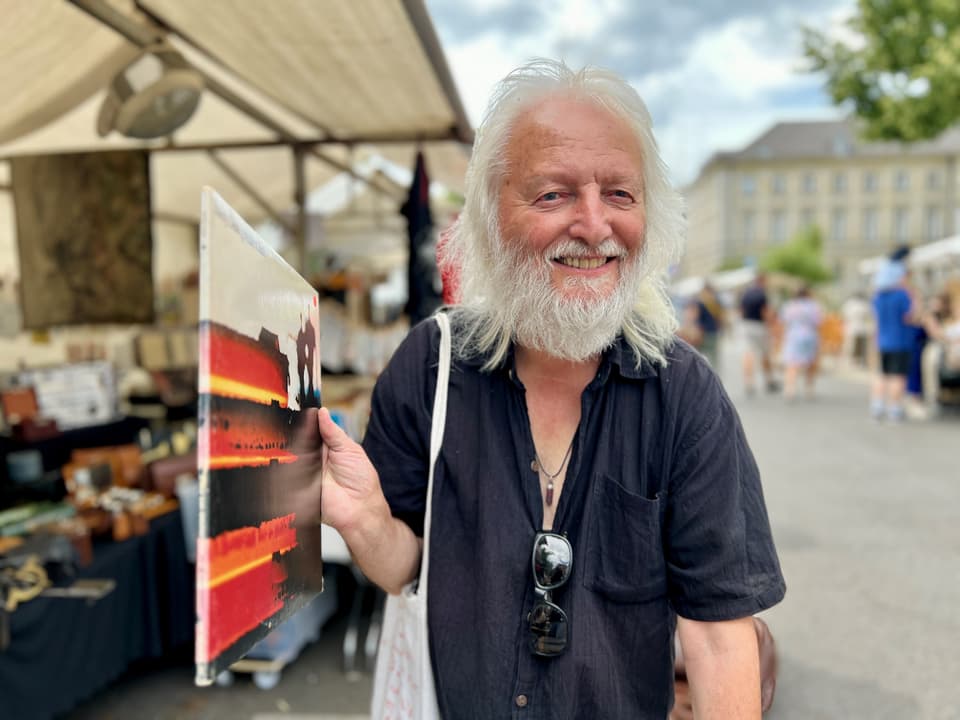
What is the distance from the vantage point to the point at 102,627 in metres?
2.74

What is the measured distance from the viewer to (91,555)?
2.75 m

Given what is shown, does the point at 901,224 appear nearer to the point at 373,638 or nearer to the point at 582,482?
the point at 373,638

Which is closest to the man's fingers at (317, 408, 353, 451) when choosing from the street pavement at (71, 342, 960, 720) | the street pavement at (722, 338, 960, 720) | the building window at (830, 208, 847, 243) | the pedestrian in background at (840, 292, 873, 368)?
the street pavement at (71, 342, 960, 720)

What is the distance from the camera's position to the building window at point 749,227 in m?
64.5

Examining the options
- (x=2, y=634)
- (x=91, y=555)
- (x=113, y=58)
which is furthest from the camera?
(x=113, y=58)

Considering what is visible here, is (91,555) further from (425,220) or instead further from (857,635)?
(857,635)

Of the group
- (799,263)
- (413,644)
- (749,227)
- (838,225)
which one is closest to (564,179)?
(413,644)

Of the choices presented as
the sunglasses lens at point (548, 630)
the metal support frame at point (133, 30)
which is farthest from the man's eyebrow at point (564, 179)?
the metal support frame at point (133, 30)

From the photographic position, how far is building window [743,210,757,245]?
64.5m

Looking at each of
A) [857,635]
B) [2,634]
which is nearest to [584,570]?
[2,634]

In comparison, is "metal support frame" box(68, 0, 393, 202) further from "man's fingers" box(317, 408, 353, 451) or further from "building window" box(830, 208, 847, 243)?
"building window" box(830, 208, 847, 243)

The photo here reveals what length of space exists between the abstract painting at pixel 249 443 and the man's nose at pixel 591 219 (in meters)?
0.47

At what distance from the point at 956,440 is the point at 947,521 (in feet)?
9.76

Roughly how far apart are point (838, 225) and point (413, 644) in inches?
2814
